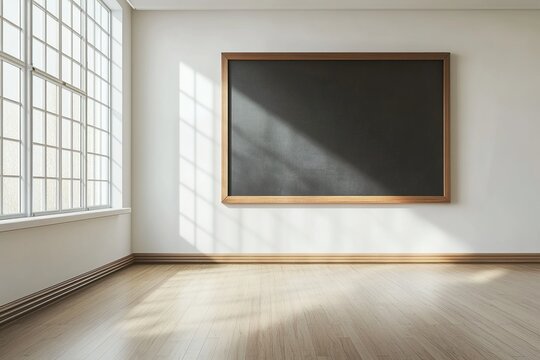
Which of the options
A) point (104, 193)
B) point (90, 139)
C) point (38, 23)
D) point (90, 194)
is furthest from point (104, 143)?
point (38, 23)

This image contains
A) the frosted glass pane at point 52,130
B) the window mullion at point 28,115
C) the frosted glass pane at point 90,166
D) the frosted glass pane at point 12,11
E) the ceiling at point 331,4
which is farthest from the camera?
the ceiling at point 331,4

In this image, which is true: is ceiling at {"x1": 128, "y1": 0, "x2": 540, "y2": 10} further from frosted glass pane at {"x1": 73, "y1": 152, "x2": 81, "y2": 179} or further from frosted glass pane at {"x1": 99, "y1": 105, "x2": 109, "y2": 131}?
frosted glass pane at {"x1": 73, "y1": 152, "x2": 81, "y2": 179}

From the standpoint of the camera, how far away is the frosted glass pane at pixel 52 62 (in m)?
4.34

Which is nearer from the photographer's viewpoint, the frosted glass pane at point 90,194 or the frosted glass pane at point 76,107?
the frosted glass pane at point 76,107

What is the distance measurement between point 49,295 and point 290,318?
78.1 inches

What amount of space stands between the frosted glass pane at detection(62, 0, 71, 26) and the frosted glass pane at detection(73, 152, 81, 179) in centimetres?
126

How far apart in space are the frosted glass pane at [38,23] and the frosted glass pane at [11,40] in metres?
0.34

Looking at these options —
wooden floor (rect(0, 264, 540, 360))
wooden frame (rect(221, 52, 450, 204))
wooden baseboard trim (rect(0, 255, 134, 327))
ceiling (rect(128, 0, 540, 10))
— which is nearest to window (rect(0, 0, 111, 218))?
wooden baseboard trim (rect(0, 255, 134, 327))

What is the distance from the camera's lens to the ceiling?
585 cm

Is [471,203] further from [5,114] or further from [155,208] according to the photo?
[5,114]

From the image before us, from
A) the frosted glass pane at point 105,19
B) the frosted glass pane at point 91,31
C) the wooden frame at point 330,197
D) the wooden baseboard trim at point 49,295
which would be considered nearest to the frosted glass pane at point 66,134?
the frosted glass pane at point 91,31

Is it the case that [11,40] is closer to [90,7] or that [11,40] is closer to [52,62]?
Answer: [52,62]

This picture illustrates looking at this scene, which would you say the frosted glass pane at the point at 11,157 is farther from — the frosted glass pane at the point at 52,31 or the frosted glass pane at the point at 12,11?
the frosted glass pane at the point at 52,31

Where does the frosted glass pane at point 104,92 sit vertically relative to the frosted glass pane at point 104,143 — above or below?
above
